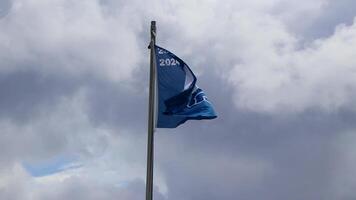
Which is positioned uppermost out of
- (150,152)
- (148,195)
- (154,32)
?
(154,32)

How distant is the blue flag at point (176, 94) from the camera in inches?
1377

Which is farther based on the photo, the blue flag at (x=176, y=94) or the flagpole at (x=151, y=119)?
the blue flag at (x=176, y=94)

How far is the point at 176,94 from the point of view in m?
35.5

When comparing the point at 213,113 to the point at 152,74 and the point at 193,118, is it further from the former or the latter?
the point at 152,74

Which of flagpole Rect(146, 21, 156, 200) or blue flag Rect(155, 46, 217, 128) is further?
blue flag Rect(155, 46, 217, 128)

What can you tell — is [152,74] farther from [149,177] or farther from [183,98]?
[149,177]

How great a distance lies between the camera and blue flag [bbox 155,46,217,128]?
3497 centimetres

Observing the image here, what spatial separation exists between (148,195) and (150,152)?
217cm

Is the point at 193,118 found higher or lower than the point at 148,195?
higher

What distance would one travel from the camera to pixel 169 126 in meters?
34.8

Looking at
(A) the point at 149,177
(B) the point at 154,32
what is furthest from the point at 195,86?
(A) the point at 149,177

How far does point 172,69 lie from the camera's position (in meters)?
35.8

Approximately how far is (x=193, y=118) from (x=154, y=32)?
5.21 meters

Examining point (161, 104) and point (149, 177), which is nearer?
point (149, 177)
